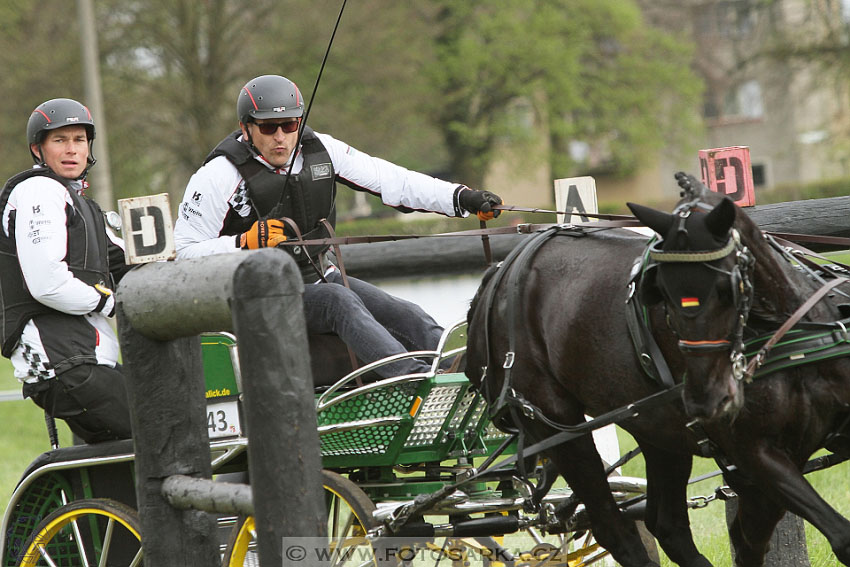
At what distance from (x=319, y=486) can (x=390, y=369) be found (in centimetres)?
223

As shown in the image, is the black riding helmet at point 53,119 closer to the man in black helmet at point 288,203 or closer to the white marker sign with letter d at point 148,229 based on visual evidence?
the man in black helmet at point 288,203

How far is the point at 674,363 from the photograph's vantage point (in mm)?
3721

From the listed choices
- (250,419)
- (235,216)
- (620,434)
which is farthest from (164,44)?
(250,419)

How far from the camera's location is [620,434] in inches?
314

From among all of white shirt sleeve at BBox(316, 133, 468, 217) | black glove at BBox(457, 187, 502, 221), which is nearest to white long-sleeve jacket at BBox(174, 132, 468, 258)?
white shirt sleeve at BBox(316, 133, 468, 217)

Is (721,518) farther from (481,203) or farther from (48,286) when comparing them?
(48,286)

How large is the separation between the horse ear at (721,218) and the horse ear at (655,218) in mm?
132

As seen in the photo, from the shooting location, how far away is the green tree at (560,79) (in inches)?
1233

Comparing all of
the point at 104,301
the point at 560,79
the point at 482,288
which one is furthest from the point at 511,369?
the point at 560,79

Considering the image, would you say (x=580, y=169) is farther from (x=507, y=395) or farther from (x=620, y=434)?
(x=507, y=395)

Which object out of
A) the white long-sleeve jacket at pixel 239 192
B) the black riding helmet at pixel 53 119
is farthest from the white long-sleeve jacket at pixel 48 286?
the white long-sleeve jacket at pixel 239 192

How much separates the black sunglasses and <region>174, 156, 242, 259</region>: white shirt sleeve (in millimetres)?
218

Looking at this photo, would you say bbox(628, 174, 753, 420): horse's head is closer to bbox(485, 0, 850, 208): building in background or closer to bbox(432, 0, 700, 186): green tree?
bbox(485, 0, 850, 208): building in background

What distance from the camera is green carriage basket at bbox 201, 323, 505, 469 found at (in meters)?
4.49
